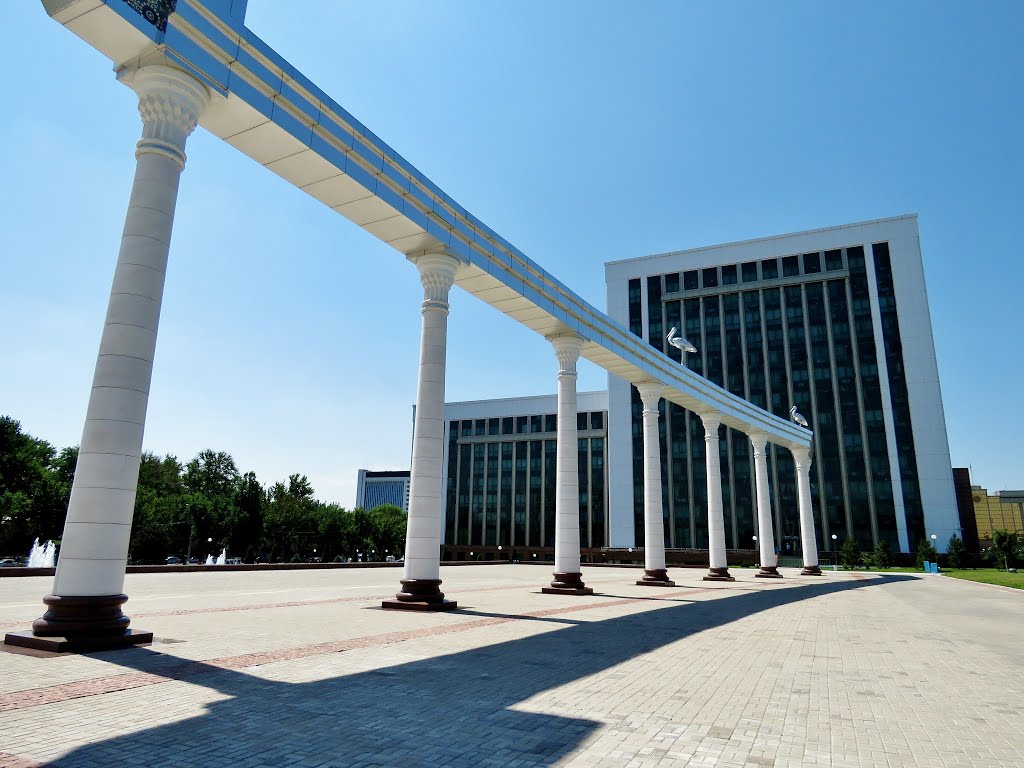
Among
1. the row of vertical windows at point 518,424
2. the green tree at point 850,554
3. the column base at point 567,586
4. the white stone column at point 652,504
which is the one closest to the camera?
the column base at point 567,586

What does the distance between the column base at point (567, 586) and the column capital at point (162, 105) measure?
18.3 metres

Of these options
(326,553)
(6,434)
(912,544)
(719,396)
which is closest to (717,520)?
(719,396)

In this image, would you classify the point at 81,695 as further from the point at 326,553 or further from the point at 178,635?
the point at 326,553

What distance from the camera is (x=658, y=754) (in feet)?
18.3

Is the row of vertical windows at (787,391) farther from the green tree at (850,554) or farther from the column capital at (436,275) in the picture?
the column capital at (436,275)

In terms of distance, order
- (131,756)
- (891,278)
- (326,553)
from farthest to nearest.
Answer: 1. (326,553)
2. (891,278)
3. (131,756)

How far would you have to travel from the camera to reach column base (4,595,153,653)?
9203 millimetres

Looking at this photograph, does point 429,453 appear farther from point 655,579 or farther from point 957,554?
point 957,554

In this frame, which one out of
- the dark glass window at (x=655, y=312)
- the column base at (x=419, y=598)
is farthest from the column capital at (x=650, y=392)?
the dark glass window at (x=655, y=312)

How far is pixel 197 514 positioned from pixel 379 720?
7485 centimetres

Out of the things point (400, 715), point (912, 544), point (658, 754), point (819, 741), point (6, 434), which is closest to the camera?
point (658, 754)

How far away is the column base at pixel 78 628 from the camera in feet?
30.2

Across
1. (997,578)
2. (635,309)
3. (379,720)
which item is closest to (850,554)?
(997,578)

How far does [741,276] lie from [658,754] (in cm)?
8770
